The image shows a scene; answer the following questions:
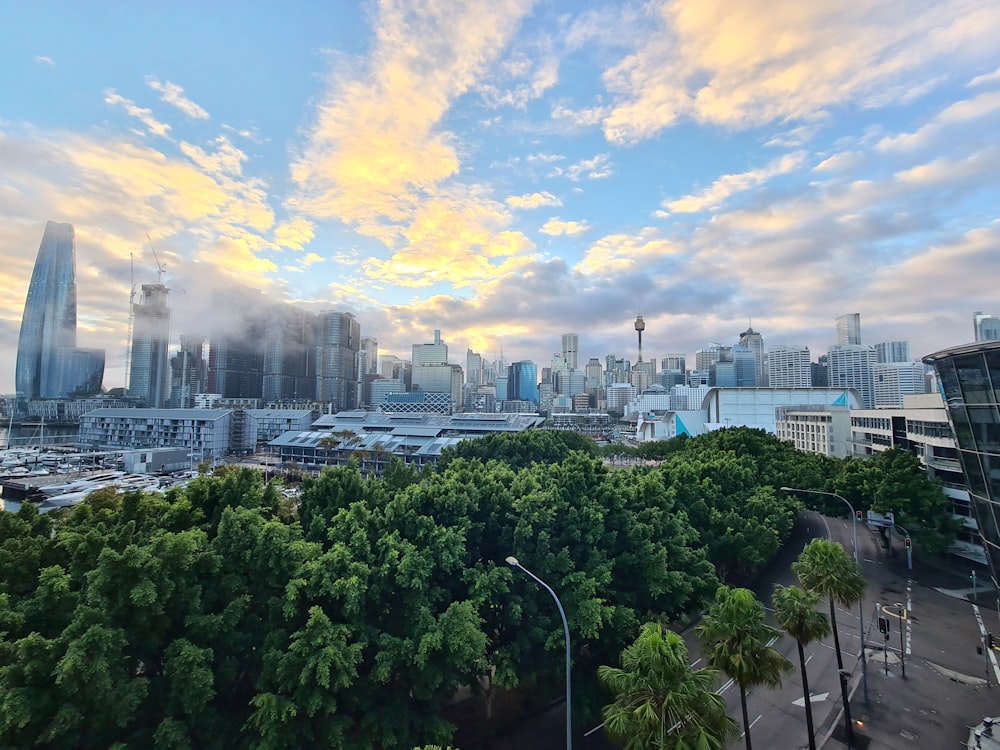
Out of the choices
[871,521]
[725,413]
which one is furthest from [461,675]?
[725,413]

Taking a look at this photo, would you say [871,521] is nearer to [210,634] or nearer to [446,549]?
[446,549]

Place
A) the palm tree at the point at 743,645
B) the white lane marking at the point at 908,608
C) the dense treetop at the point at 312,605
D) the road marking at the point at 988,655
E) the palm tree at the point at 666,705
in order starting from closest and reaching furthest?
the palm tree at the point at 666,705
the palm tree at the point at 743,645
the dense treetop at the point at 312,605
the road marking at the point at 988,655
the white lane marking at the point at 908,608

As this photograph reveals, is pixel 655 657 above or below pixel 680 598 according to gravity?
above

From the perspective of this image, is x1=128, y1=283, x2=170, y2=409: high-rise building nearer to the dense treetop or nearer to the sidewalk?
the dense treetop

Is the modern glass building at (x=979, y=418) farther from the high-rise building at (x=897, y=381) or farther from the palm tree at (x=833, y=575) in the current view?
the high-rise building at (x=897, y=381)

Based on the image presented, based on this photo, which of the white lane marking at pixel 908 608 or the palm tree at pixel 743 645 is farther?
the white lane marking at pixel 908 608

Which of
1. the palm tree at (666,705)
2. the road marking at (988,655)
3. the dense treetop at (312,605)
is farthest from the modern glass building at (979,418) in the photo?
the palm tree at (666,705)
